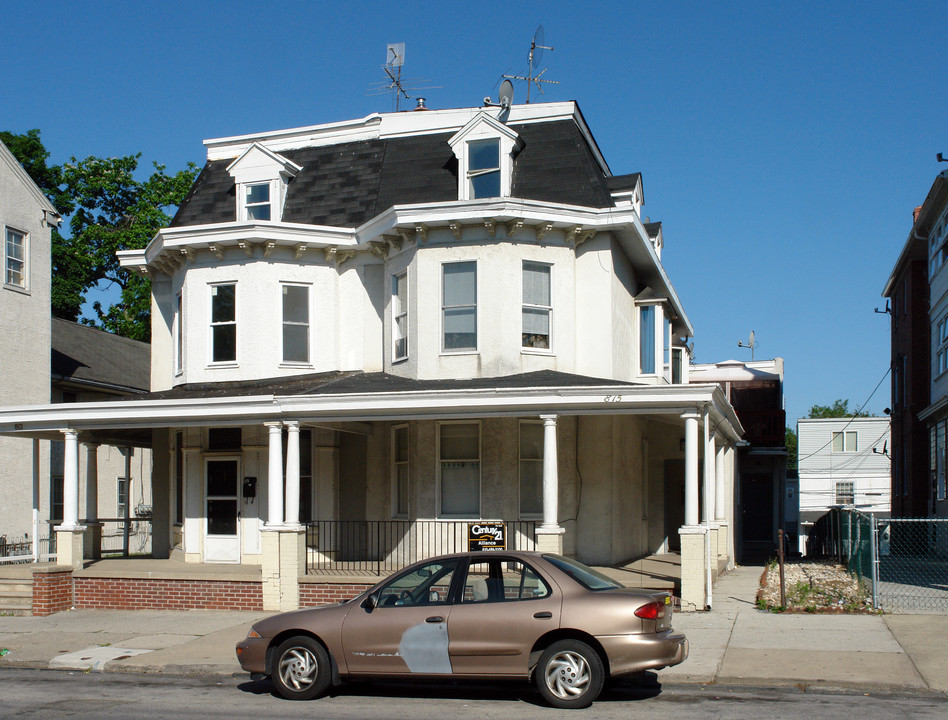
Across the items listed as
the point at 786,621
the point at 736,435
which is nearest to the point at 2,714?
the point at 786,621

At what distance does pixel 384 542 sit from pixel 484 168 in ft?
23.6

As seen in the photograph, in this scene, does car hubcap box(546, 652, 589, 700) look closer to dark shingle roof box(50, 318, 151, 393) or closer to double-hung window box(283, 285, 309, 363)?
double-hung window box(283, 285, 309, 363)

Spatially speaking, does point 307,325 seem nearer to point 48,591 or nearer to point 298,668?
point 48,591

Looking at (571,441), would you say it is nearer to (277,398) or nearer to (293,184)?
(277,398)

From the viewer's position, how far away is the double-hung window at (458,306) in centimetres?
1748

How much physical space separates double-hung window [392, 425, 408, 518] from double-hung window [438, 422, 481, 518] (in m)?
0.99

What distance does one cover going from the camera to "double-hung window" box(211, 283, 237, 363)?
19219 mm

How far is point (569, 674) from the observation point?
8938 millimetres

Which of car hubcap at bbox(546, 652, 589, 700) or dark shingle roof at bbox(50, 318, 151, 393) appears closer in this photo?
car hubcap at bbox(546, 652, 589, 700)

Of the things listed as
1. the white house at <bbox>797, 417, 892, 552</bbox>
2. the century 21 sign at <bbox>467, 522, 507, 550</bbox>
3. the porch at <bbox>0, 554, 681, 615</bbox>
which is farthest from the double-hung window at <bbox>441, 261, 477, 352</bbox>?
the white house at <bbox>797, 417, 892, 552</bbox>

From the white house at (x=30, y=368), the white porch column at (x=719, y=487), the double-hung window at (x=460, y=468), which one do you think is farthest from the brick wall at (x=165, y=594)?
the white porch column at (x=719, y=487)

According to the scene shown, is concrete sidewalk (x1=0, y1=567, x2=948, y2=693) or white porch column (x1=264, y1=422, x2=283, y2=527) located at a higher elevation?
white porch column (x1=264, y1=422, x2=283, y2=527)

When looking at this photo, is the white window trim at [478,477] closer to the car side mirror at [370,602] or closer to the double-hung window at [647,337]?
the double-hung window at [647,337]

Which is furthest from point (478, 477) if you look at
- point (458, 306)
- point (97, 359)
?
point (97, 359)
